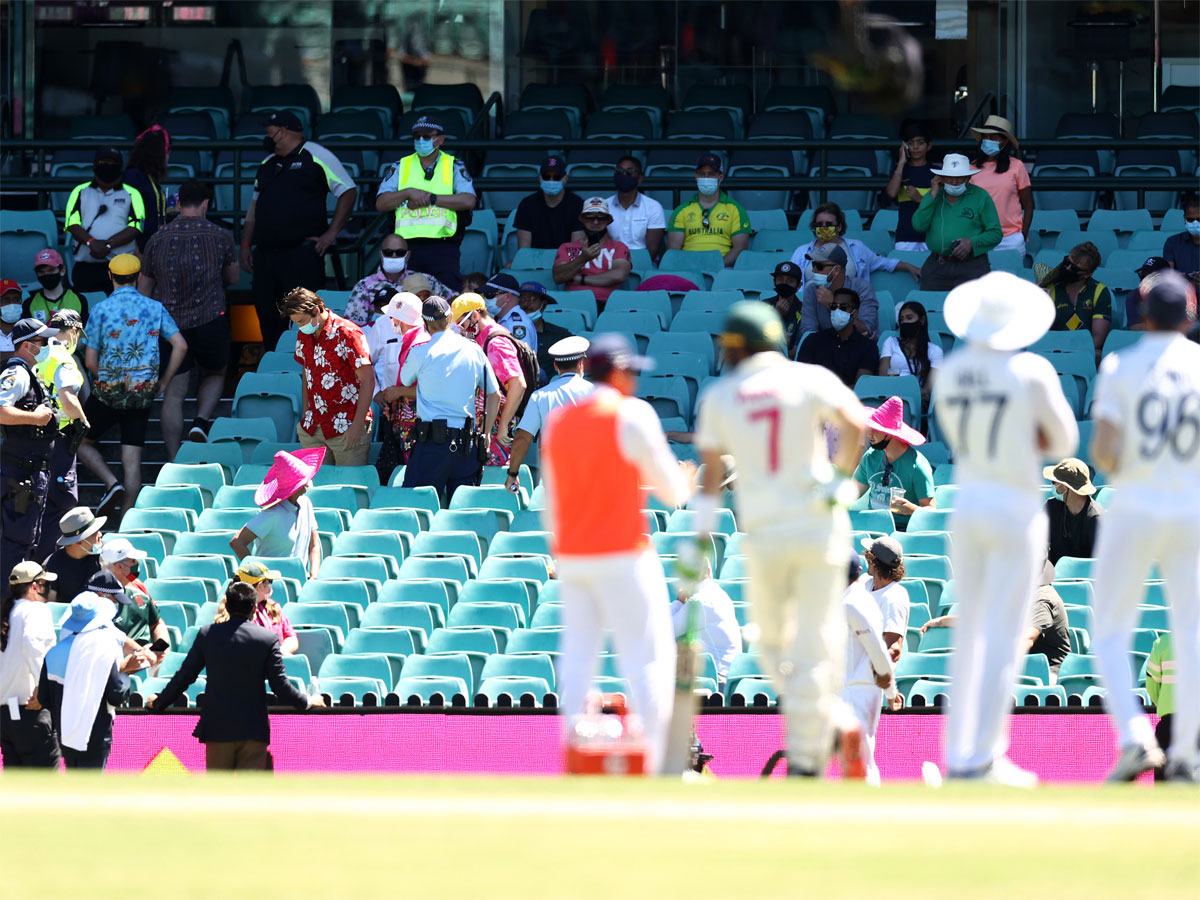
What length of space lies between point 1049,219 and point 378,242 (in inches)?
219

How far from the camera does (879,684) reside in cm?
893

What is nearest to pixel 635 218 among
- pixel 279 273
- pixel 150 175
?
pixel 279 273

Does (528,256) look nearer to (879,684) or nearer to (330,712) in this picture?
(330,712)

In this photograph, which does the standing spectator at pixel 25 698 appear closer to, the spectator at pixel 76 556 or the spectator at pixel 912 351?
the spectator at pixel 76 556

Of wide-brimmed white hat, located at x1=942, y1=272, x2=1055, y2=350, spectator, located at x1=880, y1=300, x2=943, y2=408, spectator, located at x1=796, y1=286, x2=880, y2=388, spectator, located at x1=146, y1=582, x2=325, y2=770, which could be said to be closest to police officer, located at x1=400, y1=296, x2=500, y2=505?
spectator, located at x1=796, y1=286, x2=880, y2=388

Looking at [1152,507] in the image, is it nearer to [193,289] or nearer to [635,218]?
[193,289]

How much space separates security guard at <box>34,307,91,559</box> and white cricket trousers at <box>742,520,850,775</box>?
7084mm

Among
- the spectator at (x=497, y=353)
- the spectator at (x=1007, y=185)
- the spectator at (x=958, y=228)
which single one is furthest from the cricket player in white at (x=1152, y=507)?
the spectator at (x=1007, y=185)

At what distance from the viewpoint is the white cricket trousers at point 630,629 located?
6.88 m

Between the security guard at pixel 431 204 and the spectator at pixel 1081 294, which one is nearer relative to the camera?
the spectator at pixel 1081 294

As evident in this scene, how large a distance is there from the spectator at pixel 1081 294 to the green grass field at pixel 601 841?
7.93 metres

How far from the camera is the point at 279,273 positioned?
15094 millimetres

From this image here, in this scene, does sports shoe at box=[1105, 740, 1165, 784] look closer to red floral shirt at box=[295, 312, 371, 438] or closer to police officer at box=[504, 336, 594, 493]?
police officer at box=[504, 336, 594, 493]

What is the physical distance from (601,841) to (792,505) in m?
1.61
